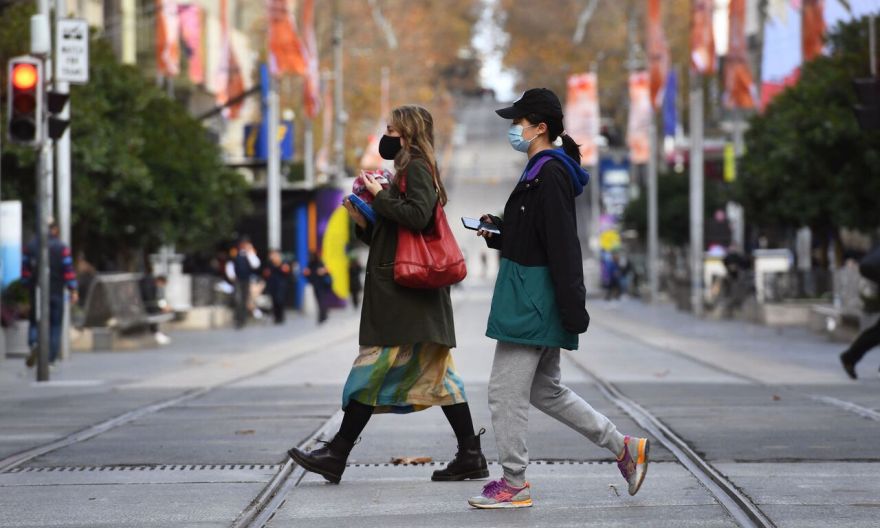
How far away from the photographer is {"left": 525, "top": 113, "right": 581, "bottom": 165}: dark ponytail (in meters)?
8.03

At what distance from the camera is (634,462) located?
817cm

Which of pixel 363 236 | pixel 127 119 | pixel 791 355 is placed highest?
pixel 127 119

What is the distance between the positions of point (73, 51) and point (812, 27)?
1614 cm

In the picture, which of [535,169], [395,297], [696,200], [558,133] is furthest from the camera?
[696,200]

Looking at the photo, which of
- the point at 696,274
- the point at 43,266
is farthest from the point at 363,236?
the point at 696,274

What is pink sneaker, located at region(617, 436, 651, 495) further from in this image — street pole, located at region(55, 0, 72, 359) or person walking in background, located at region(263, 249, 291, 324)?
person walking in background, located at region(263, 249, 291, 324)

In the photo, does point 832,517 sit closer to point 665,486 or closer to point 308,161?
point 665,486

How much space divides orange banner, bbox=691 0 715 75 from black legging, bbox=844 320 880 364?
2364 centimetres

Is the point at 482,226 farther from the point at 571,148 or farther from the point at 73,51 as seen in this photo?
the point at 73,51

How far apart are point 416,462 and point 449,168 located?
107m

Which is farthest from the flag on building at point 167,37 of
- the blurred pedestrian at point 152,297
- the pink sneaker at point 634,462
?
the pink sneaker at point 634,462

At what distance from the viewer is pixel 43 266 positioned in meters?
18.1

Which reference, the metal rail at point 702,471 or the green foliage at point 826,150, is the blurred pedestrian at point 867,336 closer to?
the metal rail at point 702,471

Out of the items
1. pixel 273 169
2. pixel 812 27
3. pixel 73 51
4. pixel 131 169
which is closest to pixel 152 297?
pixel 131 169
